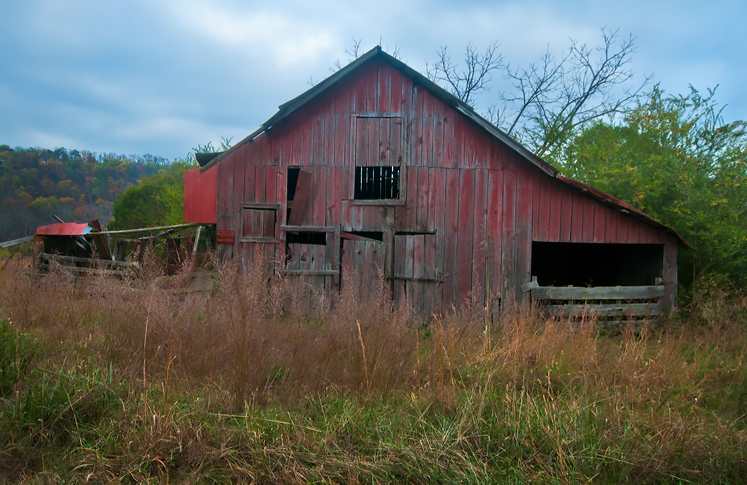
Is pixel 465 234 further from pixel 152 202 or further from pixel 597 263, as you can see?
pixel 152 202

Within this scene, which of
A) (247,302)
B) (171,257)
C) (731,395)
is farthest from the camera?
(171,257)

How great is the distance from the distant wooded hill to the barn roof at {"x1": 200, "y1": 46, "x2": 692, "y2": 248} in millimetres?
33438

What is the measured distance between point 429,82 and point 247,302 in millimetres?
6759

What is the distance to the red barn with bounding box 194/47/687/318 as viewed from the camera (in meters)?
8.70

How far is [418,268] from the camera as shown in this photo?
345 inches

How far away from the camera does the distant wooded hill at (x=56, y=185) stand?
37094mm

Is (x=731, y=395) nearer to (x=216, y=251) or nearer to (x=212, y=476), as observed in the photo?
(x=212, y=476)

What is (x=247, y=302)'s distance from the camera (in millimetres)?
3539

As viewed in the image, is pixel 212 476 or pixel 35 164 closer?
pixel 212 476

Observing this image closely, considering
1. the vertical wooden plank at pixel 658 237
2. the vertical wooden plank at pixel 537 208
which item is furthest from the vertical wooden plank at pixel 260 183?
the vertical wooden plank at pixel 658 237

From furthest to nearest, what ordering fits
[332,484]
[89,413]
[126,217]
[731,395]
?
[126,217]
[731,395]
[89,413]
[332,484]

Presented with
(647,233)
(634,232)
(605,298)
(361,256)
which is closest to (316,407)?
(361,256)

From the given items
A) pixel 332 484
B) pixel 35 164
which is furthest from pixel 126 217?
pixel 35 164

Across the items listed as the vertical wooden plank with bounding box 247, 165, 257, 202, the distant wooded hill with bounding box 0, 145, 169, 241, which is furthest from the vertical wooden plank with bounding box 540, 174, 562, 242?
the distant wooded hill with bounding box 0, 145, 169, 241
